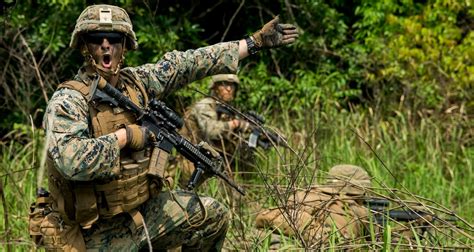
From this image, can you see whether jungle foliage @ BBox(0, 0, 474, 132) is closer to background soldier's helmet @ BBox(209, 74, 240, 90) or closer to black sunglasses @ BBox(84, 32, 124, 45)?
background soldier's helmet @ BBox(209, 74, 240, 90)

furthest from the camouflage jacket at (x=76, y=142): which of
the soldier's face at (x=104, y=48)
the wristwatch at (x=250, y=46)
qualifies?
the wristwatch at (x=250, y=46)

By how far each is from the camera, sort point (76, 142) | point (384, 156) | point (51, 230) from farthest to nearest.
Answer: point (384, 156) → point (51, 230) → point (76, 142)

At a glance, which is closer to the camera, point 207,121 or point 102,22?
point 102,22

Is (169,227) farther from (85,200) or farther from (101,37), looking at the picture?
(101,37)

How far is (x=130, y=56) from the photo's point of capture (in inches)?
372

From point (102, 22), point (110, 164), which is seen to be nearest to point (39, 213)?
point (110, 164)

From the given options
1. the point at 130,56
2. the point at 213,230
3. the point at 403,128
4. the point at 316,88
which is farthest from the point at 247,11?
the point at 213,230

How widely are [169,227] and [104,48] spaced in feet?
2.94

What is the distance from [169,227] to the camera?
434 centimetres

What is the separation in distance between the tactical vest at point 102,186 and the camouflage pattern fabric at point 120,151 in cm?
4

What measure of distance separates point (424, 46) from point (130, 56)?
3173 millimetres

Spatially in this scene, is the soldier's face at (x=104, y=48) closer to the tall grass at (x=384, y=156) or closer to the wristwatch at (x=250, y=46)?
the wristwatch at (x=250, y=46)

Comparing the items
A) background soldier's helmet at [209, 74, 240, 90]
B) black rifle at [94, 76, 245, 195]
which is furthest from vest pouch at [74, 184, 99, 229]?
background soldier's helmet at [209, 74, 240, 90]

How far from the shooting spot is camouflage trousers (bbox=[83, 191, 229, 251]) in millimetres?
4195
